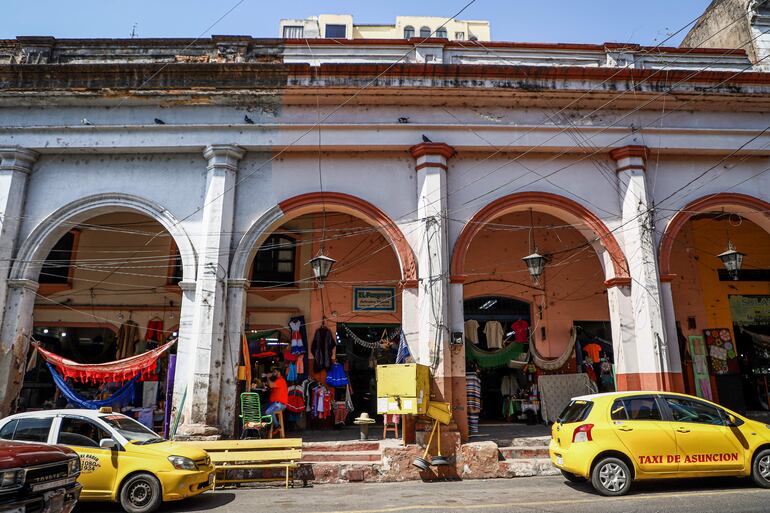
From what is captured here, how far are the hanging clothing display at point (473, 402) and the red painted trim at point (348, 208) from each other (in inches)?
129

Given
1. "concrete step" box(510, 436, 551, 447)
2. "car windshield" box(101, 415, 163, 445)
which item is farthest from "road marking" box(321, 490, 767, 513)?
"car windshield" box(101, 415, 163, 445)

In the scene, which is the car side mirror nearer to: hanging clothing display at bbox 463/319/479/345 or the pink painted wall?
hanging clothing display at bbox 463/319/479/345

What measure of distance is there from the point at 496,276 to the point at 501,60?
5710 mm

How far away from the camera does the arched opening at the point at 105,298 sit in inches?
542

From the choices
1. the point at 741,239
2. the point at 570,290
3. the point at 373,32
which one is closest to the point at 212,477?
the point at 570,290

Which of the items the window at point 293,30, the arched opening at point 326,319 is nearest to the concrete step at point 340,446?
the arched opening at point 326,319

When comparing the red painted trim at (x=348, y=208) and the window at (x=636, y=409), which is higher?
the red painted trim at (x=348, y=208)

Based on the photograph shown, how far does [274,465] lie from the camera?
335 inches

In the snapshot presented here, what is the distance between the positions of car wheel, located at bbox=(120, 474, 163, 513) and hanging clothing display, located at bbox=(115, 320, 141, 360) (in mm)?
7377

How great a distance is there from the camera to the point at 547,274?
559 inches

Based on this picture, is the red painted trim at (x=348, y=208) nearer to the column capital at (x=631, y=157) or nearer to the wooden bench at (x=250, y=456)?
the wooden bench at (x=250, y=456)

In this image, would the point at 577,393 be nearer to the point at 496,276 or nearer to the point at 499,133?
the point at 496,276

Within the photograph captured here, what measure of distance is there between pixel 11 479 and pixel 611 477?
7.15m

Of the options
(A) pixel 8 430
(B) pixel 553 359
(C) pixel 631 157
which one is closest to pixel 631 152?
(C) pixel 631 157
